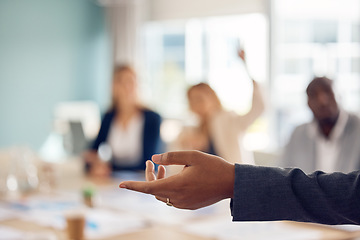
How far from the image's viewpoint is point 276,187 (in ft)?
3.73

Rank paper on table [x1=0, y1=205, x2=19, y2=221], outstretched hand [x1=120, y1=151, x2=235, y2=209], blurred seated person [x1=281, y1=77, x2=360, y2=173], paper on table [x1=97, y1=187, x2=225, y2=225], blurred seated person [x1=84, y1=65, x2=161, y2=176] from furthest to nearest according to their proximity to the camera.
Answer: blurred seated person [x1=84, y1=65, x2=161, y2=176]
blurred seated person [x1=281, y1=77, x2=360, y2=173]
paper on table [x1=0, y1=205, x2=19, y2=221]
paper on table [x1=97, y1=187, x2=225, y2=225]
outstretched hand [x1=120, y1=151, x2=235, y2=209]

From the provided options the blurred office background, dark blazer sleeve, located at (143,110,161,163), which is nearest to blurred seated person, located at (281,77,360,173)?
dark blazer sleeve, located at (143,110,161,163)

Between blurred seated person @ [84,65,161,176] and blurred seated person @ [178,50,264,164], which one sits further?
blurred seated person @ [84,65,161,176]

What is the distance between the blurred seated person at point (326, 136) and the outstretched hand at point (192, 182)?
74.6 inches

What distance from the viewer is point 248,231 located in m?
2.24

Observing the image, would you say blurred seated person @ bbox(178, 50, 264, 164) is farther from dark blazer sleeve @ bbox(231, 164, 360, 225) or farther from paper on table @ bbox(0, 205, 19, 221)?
dark blazer sleeve @ bbox(231, 164, 360, 225)

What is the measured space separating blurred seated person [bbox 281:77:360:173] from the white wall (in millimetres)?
2839

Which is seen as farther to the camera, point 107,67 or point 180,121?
point 107,67

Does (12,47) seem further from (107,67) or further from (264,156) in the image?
(264,156)

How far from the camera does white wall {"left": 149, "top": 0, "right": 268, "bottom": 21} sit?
597 centimetres

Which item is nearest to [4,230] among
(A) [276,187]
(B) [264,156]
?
(A) [276,187]

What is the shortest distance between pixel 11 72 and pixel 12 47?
290 mm

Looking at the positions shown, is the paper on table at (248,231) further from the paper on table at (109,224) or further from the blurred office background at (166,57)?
the blurred office background at (166,57)

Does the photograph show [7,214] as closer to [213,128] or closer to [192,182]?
[213,128]
